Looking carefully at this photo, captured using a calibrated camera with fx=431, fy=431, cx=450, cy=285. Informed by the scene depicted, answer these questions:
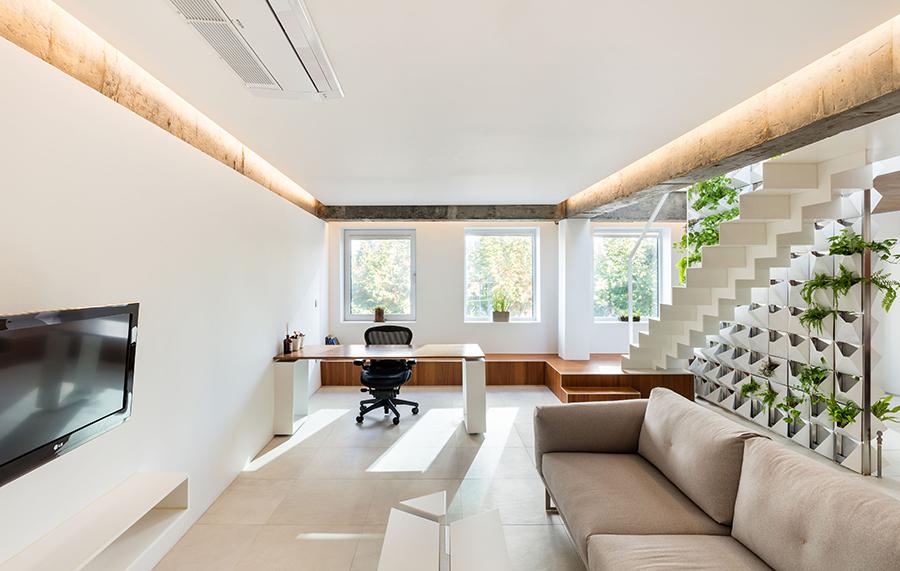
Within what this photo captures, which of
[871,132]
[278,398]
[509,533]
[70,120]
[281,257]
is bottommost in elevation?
[509,533]

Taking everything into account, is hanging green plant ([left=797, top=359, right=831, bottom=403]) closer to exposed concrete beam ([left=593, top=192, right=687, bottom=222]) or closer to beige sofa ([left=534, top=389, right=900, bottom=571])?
beige sofa ([left=534, top=389, right=900, bottom=571])

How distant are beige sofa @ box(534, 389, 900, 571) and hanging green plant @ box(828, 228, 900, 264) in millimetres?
2115

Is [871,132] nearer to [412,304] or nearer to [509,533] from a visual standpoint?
[509,533]

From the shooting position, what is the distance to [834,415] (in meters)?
3.49

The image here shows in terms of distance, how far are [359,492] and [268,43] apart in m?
2.86

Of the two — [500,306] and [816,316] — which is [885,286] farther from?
[500,306]

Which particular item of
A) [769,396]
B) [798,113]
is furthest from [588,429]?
[769,396]

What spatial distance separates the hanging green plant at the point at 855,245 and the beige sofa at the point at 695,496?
83.3 inches

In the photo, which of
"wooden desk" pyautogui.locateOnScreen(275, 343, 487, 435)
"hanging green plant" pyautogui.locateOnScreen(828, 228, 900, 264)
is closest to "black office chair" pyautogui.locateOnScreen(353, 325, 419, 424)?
"wooden desk" pyautogui.locateOnScreen(275, 343, 487, 435)

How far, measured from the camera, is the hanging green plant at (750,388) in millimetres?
4379

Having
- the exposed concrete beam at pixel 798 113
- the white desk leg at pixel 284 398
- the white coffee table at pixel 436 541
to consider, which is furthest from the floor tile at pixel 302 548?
the exposed concrete beam at pixel 798 113

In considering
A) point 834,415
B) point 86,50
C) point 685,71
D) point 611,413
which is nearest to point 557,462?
point 611,413

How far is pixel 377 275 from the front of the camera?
21.9ft

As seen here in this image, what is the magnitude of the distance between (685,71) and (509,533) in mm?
2756
